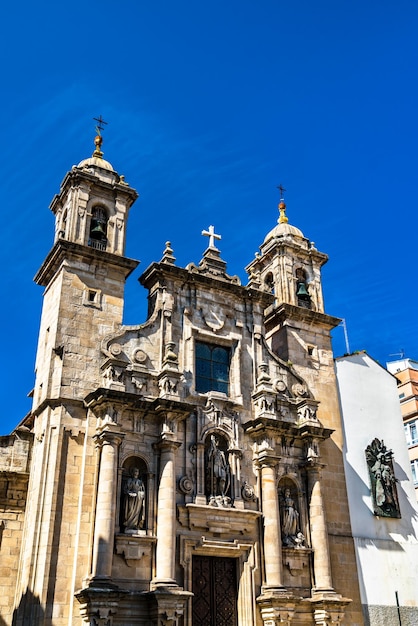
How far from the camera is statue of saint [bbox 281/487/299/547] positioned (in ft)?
69.9

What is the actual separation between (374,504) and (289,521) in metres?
4.19

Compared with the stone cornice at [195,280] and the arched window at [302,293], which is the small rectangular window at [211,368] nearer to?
the stone cornice at [195,280]

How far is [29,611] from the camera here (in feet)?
57.3

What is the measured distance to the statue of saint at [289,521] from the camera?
2130cm

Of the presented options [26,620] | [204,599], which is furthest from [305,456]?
[26,620]

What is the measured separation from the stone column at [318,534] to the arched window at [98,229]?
398 inches

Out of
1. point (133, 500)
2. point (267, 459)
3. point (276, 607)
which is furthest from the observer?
point (267, 459)

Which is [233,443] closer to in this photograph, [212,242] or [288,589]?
[288,589]

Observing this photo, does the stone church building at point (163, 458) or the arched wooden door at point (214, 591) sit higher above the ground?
the stone church building at point (163, 458)

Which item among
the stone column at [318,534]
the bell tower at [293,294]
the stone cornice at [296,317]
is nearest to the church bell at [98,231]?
→ the bell tower at [293,294]

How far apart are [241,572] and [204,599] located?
1369 mm

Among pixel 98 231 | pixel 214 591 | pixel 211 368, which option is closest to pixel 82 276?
pixel 98 231

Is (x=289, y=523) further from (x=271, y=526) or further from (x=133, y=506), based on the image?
(x=133, y=506)

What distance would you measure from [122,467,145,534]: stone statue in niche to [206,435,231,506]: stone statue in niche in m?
2.26
